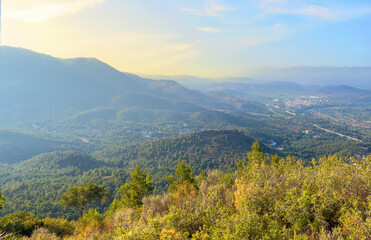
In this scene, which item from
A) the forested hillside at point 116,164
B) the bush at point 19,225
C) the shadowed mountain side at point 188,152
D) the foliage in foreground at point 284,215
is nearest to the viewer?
the foliage in foreground at point 284,215

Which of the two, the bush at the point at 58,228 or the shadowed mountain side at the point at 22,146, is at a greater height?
the bush at the point at 58,228

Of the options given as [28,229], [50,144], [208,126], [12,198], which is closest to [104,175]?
[12,198]

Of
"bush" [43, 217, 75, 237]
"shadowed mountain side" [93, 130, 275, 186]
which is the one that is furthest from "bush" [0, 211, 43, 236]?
"shadowed mountain side" [93, 130, 275, 186]

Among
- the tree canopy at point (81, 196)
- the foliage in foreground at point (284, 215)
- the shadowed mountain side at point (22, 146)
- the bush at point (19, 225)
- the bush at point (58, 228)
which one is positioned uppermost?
the foliage in foreground at point (284, 215)

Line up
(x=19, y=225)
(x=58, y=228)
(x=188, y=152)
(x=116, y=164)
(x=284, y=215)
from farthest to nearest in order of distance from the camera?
(x=188, y=152), (x=116, y=164), (x=58, y=228), (x=19, y=225), (x=284, y=215)

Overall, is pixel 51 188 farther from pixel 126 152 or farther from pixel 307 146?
pixel 307 146

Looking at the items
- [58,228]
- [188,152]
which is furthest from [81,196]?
[188,152]

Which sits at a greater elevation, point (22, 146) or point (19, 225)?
point (19, 225)

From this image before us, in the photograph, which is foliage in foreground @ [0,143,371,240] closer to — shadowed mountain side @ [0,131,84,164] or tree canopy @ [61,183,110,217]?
tree canopy @ [61,183,110,217]

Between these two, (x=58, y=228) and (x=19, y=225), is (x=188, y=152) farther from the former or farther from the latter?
(x=19, y=225)

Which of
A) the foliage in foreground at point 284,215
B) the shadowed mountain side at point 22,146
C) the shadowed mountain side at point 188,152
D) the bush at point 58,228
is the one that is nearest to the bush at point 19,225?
the bush at point 58,228

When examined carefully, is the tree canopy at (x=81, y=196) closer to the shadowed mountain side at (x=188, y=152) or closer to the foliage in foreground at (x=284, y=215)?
the foliage in foreground at (x=284, y=215)
